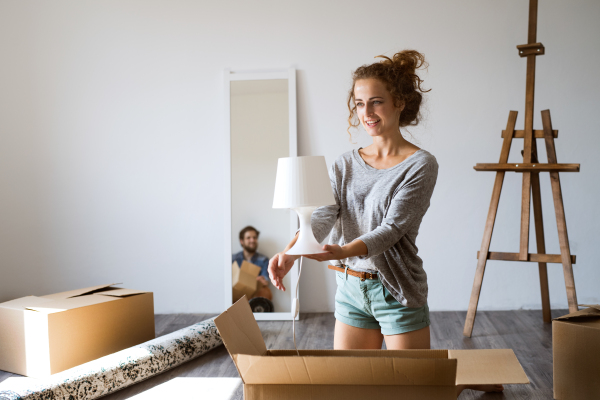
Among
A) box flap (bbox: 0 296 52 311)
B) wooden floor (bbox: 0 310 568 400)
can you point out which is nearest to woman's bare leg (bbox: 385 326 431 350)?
wooden floor (bbox: 0 310 568 400)

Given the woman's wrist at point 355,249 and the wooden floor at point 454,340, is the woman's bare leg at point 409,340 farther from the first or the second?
the wooden floor at point 454,340

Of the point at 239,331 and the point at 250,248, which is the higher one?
the point at 239,331

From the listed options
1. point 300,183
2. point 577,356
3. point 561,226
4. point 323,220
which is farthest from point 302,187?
point 561,226

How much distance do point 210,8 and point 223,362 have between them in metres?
2.55

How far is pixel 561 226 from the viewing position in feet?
9.53

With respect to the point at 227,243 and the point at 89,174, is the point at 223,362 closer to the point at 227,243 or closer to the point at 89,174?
the point at 227,243

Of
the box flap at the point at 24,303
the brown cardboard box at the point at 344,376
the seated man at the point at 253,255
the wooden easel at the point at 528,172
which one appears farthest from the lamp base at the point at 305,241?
the seated man at the point at 253,255

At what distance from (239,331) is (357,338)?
0.63 m

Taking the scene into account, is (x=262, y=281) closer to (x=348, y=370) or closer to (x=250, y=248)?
(x=250, y=248)

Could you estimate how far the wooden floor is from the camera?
2279 mm

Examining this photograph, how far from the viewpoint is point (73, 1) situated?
146 inches

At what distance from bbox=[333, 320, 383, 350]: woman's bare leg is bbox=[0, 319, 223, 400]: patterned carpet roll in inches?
50.1

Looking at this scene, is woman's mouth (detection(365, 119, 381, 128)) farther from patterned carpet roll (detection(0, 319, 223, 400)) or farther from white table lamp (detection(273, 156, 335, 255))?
patterned carpet roll (detection(0, 319, 223, 400))

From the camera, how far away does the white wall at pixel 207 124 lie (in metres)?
3.48
